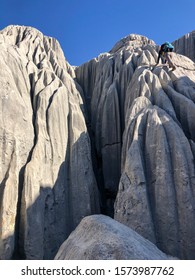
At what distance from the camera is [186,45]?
35438 mm

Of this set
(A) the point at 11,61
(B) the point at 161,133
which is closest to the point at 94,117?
(A) the point at 11,61

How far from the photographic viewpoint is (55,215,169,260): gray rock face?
20.9 ft

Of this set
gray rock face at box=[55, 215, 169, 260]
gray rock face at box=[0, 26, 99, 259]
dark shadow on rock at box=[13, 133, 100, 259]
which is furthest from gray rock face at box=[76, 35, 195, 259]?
gray rock face at box=[55, 215, 169, 260]

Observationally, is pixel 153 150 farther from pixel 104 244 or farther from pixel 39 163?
pixel 104 244

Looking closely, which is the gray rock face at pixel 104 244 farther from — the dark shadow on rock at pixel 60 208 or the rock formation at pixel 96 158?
the dark shadow on rock at pixel 60 208

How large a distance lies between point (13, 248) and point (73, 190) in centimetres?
452

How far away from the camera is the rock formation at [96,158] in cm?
1304

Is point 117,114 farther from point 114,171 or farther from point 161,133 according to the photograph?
point 161,133

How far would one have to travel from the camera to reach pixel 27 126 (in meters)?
16.8

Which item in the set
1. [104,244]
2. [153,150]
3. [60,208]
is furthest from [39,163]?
[104,244]

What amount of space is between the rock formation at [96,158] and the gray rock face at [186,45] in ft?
40.4

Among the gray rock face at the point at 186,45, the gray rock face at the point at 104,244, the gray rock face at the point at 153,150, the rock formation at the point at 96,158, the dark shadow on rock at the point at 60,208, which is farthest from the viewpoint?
the gray rock face at the point at 186,45

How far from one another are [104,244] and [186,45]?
32.7 m

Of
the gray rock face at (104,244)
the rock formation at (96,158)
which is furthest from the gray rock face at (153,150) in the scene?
the gray rock face at (104,244)
